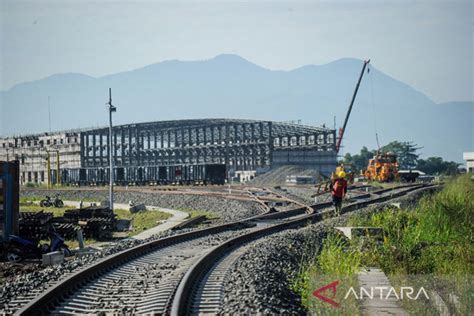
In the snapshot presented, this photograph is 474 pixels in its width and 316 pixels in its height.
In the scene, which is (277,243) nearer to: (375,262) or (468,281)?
(375,262)

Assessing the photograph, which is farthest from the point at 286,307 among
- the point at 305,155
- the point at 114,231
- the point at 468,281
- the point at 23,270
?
the point at 305,155

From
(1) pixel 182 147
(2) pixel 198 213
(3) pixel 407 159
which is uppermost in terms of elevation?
(1) pixel 182 147

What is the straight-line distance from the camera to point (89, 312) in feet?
27.6

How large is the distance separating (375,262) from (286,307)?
12.3ft

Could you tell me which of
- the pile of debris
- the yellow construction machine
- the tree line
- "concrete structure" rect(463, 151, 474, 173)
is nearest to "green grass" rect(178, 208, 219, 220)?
the pile of debris

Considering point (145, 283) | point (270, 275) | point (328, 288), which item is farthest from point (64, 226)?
point (328, 288)

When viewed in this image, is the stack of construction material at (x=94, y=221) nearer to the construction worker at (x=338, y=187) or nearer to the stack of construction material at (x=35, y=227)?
the stack of construction material at (x=35, y=227)

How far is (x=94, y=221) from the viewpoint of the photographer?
73.0ft

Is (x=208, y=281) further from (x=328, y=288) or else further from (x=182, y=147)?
(x=182, y=147)

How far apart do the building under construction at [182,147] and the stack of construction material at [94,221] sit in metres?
51.3

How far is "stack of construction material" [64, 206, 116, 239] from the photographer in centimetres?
2219

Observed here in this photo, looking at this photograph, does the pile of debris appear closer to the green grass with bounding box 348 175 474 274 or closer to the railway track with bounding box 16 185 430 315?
the railway track with bounding box 16 185 430 315

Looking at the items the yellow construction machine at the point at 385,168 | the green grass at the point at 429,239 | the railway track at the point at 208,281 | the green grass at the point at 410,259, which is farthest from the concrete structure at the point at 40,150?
the green grass at the point at 410,259

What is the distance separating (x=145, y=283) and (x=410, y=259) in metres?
4.60
